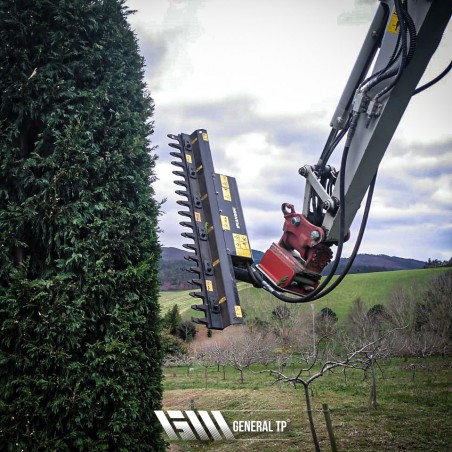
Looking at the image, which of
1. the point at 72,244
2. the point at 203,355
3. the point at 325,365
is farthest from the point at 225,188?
the point at 203,355

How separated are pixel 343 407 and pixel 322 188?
37.3ft

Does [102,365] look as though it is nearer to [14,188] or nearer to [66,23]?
[14,188]

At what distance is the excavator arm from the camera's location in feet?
10.6

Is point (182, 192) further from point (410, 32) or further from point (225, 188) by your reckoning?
point (410, 32)

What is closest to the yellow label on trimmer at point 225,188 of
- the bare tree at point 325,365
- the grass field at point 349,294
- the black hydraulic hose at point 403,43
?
the black hydraulic hose at point 403,43

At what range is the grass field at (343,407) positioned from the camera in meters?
9.99

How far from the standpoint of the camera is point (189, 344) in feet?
95.9

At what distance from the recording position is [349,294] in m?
37.4

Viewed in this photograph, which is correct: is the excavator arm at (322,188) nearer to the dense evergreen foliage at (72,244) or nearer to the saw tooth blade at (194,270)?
the saw tooth blade at (194,270)

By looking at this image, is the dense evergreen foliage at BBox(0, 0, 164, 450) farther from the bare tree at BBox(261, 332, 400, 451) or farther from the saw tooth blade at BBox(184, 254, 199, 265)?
the bare tree at BBox(261, 332, 400, 451)

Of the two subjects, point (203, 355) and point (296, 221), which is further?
point (203, 355)

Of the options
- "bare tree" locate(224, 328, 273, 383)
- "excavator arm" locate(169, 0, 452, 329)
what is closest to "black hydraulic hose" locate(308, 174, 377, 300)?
"excavator arm" locate(169, 0, 452, 329)

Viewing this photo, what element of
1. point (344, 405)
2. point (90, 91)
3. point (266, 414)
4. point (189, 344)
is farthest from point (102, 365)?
point (189, 344)

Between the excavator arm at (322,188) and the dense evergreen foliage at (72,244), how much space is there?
185 cm
